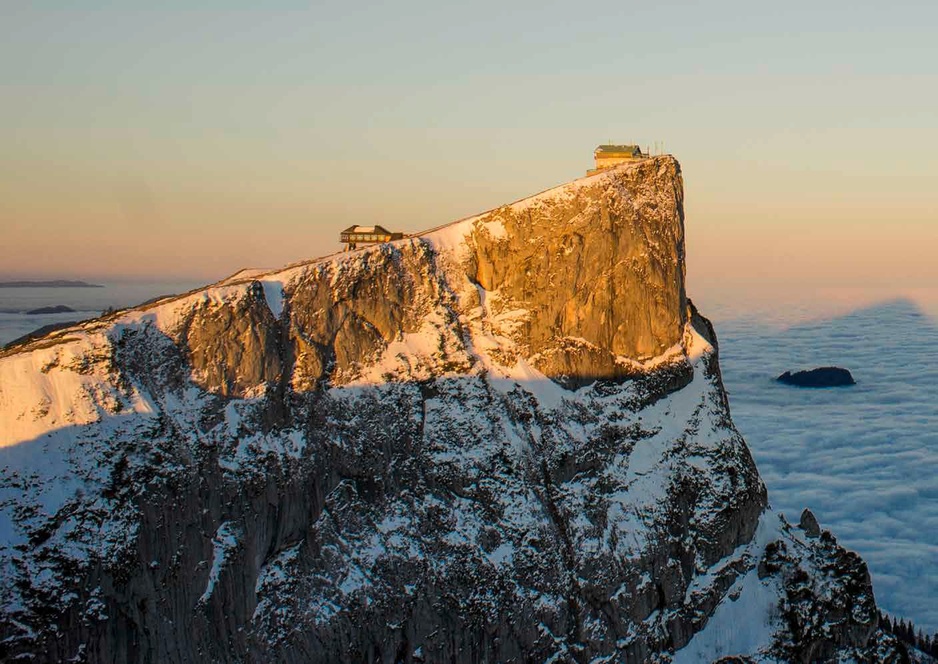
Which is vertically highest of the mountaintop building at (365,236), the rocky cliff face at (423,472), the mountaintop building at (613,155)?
the mountaintop building at (613,155)

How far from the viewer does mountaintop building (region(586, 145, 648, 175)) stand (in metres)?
89.0

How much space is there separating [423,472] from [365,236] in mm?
24434

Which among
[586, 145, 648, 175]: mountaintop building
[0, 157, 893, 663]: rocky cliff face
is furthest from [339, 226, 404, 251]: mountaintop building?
[586, 145, 648, 175]: mountaintop building

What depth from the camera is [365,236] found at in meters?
84.9

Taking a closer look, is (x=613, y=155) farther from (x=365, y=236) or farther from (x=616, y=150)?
(x=365, y=236)

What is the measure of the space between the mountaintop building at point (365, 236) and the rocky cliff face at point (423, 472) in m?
6.63

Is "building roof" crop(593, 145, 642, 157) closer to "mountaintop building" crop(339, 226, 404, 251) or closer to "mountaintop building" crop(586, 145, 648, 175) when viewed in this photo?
"mountaintop building" crop(586, 145, 648, 175)

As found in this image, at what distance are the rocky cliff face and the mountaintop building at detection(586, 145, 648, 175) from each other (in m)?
5.81

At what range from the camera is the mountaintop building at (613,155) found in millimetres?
89000

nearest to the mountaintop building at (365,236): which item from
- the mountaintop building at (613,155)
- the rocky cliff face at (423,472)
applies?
the rocky cliff face at (423,472)

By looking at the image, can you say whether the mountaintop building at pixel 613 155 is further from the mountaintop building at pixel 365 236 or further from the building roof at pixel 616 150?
the mountaintop building at pixel 365 236

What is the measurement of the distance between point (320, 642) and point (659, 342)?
130ft

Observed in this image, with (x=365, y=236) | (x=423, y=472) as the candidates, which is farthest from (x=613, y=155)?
(x=423, y=472)

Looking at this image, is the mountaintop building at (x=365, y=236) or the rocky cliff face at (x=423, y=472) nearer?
the rocky cliff face at (x=423, y=472)
